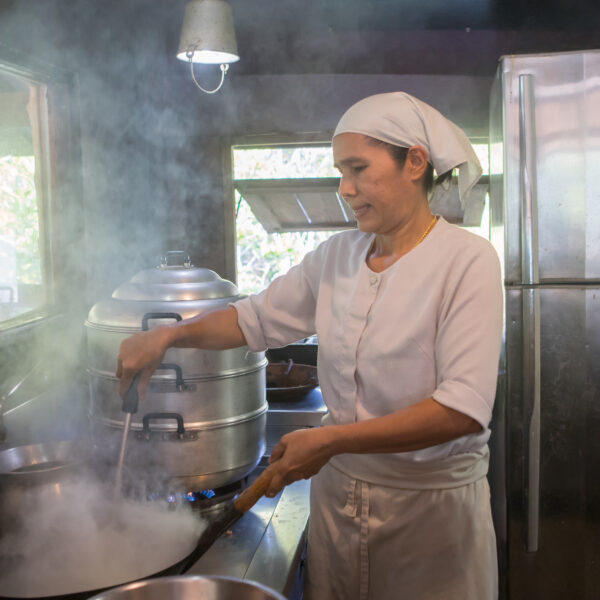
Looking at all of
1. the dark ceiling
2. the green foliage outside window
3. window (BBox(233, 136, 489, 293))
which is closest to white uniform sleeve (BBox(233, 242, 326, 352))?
the green foliage outside window

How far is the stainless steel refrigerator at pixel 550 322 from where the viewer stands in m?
2.44

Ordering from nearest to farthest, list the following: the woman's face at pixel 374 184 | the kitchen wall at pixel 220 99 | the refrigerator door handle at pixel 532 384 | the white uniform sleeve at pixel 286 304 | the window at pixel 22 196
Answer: the woman's face at pixel 374 184
the white uniform sleeve at pixel 286 304
the window at pixel 22 196
the refrigerator door handle at pixel 532 384
the kitchen wall at pixel 220 99

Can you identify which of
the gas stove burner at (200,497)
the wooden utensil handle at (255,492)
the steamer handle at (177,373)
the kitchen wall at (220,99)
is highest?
the kitchen wall at (220,99)

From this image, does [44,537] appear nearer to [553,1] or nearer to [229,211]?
[229,211]

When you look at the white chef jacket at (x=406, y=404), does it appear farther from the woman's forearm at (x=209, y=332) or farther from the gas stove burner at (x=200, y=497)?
the gas stove burner at (x=200, y=497)

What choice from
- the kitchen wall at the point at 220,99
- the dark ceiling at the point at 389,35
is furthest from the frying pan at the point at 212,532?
the dark ceiling at the point at 389,35

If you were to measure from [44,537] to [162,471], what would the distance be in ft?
0.94

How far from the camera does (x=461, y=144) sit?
4.51 feet

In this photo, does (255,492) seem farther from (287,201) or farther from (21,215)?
(287,201)

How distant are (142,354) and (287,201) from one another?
7.14ft

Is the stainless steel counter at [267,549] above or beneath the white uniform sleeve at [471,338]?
beneath

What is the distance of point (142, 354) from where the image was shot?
1404 millimetres

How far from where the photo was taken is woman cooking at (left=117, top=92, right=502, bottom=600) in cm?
126

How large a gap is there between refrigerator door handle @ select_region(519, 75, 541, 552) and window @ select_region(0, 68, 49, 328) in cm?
167
